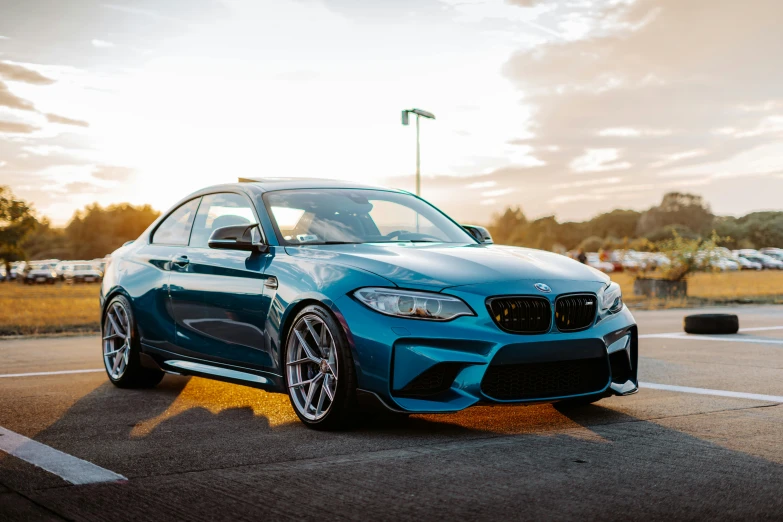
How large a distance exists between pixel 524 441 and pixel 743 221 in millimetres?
153623

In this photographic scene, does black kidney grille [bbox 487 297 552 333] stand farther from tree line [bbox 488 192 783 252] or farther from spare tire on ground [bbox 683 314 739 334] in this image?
tree line [bbox 488 192 783 252]

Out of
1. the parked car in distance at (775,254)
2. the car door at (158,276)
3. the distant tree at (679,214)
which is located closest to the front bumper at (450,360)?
the car door at (158,276)

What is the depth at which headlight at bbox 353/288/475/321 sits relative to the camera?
515cm

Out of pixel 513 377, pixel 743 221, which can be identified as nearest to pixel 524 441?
pixel 513 377

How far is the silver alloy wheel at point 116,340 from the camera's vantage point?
761cm

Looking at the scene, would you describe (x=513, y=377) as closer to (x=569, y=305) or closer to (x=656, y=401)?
(x=569, y=305)

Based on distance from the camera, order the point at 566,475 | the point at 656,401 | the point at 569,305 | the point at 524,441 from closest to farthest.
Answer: the point at 566,475
the point at 524,441
the point at 569,305
the point at 656,401

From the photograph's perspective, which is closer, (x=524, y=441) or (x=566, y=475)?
(x=566, y=475)

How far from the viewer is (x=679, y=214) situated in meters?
156

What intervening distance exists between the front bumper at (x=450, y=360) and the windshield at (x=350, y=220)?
1066 mm

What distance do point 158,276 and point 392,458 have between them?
130 inches

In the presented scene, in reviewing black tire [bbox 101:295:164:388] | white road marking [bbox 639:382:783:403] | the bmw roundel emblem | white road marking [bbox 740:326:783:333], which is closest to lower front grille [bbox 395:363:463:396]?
the bmw roundel emblem

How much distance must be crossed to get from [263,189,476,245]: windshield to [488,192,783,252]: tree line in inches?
4592

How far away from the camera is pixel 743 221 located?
148 m
